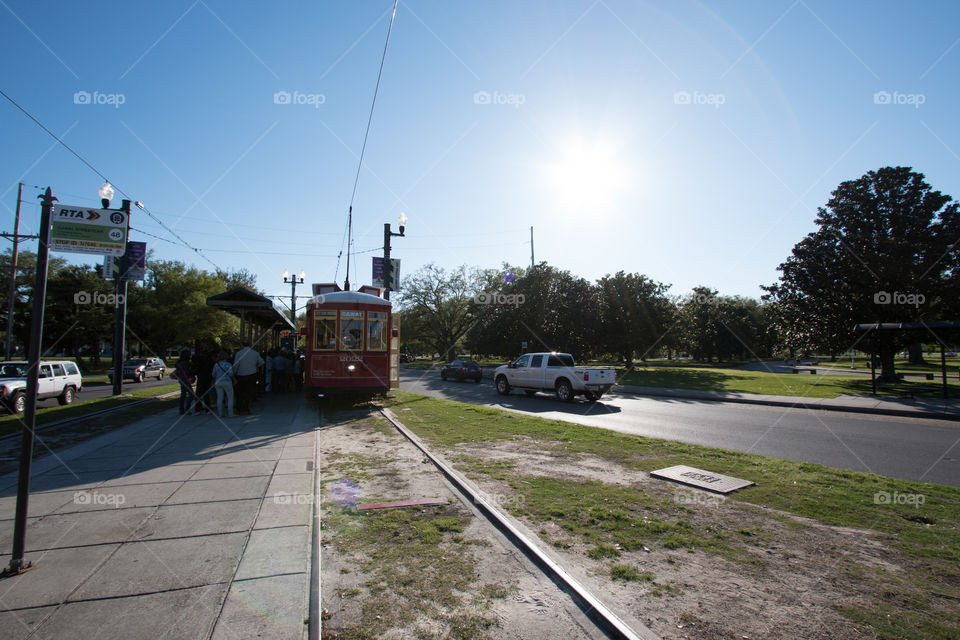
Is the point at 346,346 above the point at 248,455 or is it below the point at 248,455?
above

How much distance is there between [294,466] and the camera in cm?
686

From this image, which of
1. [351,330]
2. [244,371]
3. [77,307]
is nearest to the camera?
[244,371]

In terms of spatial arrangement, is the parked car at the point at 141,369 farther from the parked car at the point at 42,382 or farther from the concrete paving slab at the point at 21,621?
the concrete paving slab at the point at 21,621

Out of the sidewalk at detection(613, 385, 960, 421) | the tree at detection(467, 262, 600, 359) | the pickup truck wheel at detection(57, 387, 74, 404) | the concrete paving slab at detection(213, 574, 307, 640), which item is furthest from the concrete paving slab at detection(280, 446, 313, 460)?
the tree at detection(467, 262, 600, 359)

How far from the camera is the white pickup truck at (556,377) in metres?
17.3

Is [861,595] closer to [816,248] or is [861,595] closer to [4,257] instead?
[816,248]

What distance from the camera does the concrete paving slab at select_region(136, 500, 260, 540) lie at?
14.3ft

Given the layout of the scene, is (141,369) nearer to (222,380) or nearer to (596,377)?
(222,380)

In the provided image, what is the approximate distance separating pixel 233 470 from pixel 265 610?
412cm

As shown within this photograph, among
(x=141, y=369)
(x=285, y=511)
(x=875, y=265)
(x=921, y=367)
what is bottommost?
(x=141, y=369)

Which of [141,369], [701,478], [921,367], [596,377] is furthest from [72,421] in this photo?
[921,367]

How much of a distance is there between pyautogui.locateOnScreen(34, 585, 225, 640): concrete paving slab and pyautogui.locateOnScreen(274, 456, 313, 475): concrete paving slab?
336cm

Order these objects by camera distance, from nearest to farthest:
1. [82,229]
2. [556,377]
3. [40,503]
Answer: [82,229]
[40,503]
[556,377]

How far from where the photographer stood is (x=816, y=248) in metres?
27.5
